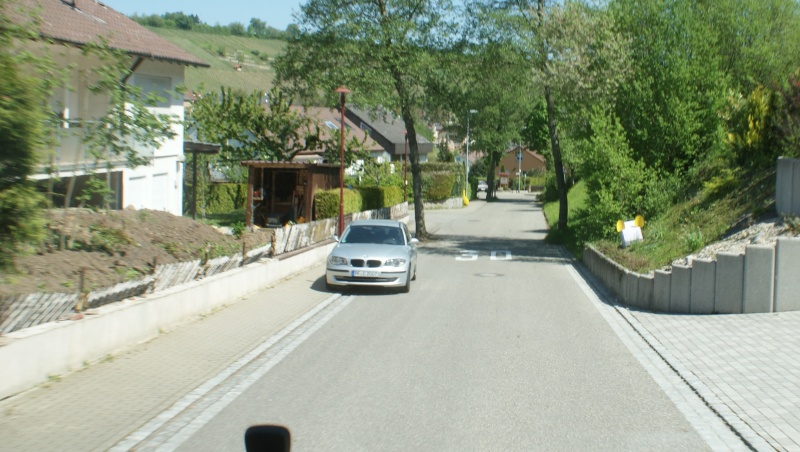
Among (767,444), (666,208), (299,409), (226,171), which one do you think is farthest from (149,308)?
(226,171)

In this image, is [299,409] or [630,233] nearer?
[299,409]

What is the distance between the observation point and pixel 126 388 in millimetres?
9531

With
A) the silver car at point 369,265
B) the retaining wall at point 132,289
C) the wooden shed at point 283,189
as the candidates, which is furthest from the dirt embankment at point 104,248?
the wooden shed at point 283,189

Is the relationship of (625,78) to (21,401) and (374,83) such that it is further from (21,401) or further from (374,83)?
(21,401)

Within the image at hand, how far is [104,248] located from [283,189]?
22.6m

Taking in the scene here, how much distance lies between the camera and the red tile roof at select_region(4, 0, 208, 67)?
67.7 feet

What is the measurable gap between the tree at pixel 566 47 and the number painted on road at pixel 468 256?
6.35 m

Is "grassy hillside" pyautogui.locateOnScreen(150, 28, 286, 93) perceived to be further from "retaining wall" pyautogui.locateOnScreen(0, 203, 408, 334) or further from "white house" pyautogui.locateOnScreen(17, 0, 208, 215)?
"retaining wall" pyautogui.locateOnScreen(0, 203, 408, 334)

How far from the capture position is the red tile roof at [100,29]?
67.7ft

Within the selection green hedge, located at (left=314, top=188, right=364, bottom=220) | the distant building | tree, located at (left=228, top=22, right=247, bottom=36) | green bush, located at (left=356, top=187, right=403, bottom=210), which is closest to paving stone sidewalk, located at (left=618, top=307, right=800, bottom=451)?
green hedge, located at (left=314, top=188, right=364, bottom=220)

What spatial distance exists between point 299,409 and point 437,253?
2250 centimetres

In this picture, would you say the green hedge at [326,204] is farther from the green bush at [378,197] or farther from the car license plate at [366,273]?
the car license plate at [366,273]

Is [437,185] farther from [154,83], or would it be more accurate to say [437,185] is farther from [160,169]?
[154,83]

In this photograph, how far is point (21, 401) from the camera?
8773 millimetres
